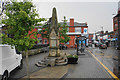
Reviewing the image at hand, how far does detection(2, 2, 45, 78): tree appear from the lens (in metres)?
6.77

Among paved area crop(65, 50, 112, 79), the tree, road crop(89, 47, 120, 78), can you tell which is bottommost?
paved area crop(65, 50, 112, 79)

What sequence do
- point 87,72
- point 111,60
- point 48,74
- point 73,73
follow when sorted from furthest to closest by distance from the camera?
point 111,60
point 87,72
point 73,73
point 48,74

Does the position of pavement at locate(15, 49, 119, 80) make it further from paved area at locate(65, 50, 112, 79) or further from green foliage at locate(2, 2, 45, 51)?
green foliage at locate(2, 2, 45, 51)

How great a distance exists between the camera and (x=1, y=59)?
20.5 feet

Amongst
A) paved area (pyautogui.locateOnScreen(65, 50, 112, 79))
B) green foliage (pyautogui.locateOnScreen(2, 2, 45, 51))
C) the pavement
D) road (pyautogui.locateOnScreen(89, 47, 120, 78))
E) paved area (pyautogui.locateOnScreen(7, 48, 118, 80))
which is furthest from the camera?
road (pyautogui.locateOnScreen(89, 47, 120, 78))

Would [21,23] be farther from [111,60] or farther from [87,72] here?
[111,60]

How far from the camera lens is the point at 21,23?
706cm

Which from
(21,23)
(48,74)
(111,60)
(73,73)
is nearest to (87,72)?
(73,73)

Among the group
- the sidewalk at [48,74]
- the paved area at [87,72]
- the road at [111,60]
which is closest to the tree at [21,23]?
the sidewalk at [48,74]

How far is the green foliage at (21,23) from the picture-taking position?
22.2 feet

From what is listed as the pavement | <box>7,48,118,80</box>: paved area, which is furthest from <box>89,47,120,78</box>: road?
<box>7,48,118,80</box>: paved area

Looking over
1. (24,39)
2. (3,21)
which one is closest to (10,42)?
(24,39)

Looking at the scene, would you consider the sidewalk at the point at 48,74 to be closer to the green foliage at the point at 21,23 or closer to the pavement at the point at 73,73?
the pavement at the point at 73,73

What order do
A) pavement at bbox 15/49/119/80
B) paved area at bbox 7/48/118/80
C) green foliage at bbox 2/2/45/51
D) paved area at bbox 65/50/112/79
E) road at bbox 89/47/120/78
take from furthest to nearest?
road at bbox 89/47/120/78, paved area at bbox 65/50/112/79, paved area at bbox 7/48/118/80, pavement at bbox 15/49/119/80, green foliage at bbox 2/2/45/51
